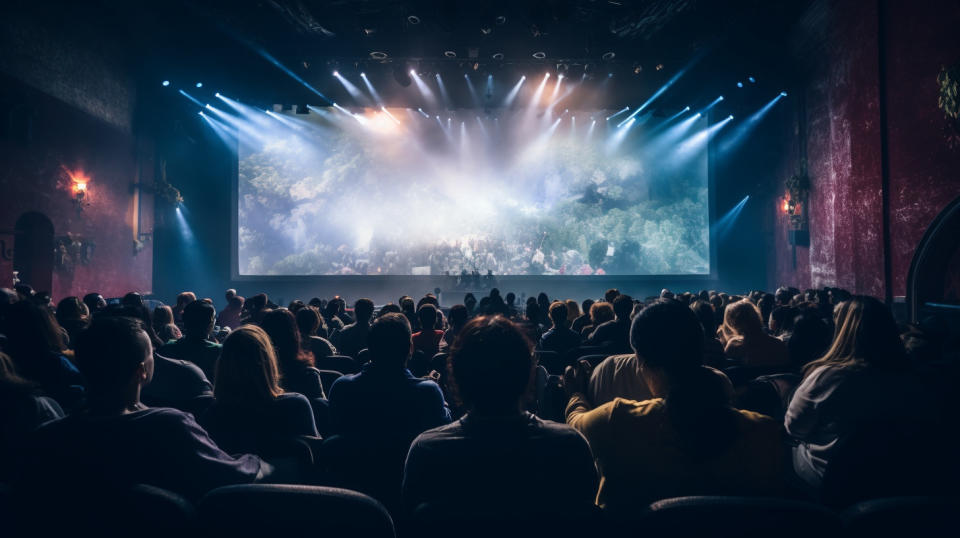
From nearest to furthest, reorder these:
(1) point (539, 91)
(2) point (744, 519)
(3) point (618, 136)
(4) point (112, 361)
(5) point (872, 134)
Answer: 1. (2) point (744, 519)
2. (4) point (112, 361)
3. (5) point (872, 134)
4. (1) point (539, 91)
5. (3) point (618, 136)

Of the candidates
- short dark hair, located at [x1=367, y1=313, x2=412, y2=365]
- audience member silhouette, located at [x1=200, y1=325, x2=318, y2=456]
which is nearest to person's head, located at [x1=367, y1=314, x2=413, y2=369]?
short dark hair, located at [x1=367, y1=313, x2=412, y2=365]

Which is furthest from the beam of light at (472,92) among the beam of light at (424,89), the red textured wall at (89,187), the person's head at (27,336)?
the person's head at (27,336)

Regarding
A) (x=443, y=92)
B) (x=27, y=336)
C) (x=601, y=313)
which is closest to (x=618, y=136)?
(x=443, y=92)

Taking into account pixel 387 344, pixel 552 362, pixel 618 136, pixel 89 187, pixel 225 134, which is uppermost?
pixel 618 136

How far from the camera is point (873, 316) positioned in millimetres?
2143

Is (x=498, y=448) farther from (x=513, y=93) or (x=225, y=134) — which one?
(x=225, y=134)

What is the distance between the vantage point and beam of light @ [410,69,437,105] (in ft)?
40.8

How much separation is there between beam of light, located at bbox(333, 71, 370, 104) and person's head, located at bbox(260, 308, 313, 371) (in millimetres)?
10491

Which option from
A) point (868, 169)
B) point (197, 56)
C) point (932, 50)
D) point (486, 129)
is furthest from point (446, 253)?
point (932, 50)

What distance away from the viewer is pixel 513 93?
13.2 metres

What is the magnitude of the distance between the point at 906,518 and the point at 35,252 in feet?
45.1

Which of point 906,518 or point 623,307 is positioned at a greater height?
point 623,307

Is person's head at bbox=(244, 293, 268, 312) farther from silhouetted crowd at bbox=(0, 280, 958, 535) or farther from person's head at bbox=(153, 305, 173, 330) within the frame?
silhouetted crowd at bbox=(0, 280, 958, 535)

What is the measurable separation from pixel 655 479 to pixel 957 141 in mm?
8551
